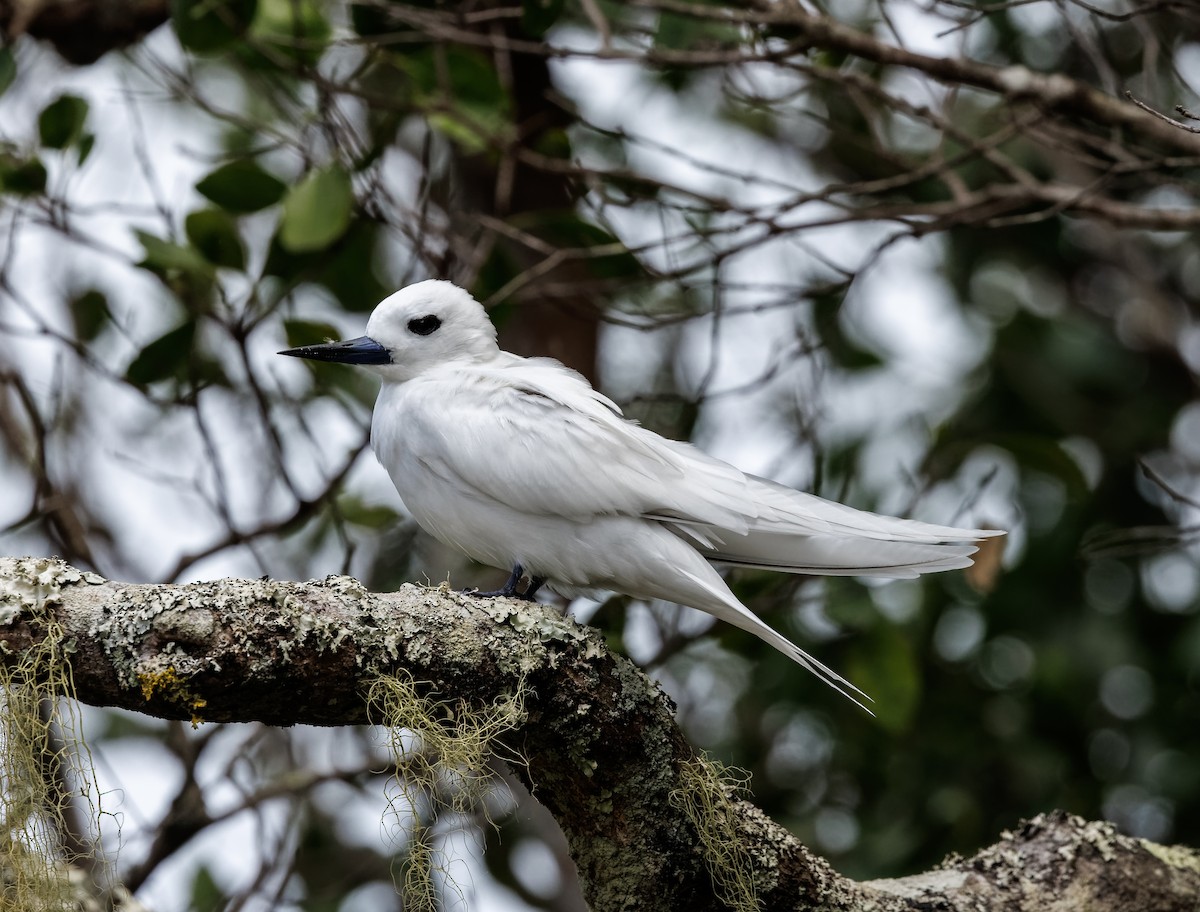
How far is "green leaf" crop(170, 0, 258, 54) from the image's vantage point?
408 centimetres

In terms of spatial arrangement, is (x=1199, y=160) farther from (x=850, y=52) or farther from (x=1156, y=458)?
(x=1156, y=458)

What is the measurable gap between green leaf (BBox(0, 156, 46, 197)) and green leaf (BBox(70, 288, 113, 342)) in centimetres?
45

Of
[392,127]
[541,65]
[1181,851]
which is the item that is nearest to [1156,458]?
[1181,851]

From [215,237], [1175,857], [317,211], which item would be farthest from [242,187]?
[1175,857]

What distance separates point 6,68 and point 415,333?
5.57 feet

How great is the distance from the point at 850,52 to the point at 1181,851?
2262mm

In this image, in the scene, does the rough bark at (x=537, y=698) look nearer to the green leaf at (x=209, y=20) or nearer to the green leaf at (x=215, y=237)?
the green leaf at (x=215, y=237)

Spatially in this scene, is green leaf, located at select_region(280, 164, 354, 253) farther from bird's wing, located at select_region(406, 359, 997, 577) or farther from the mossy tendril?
the mossy tendril

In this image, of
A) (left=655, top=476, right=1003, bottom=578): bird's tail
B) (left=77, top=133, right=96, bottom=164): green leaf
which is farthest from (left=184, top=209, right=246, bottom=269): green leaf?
(left=655, top=476, right=1003, bottom=578): bird's tail

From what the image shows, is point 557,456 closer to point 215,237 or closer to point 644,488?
point 644,488

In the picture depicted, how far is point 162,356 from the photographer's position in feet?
13.7

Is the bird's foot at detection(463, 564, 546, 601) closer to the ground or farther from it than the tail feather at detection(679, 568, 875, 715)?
closer to the ground

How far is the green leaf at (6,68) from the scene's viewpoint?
426cm

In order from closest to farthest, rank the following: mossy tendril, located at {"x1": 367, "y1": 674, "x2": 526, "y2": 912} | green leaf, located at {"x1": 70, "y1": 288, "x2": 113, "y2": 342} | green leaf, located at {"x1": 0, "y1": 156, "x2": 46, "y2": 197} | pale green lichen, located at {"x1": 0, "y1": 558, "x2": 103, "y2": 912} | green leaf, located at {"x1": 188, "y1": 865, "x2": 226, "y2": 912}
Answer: pale green lichen, located at {"x1": 0, "y1": 558, "x2": 103, "y2": 912}
mossy tendril, located at {"x1": 367, "y1": 674, "x2": 526, "y2": 912}
green leaf, located at {"x1": 0, "y1": 156, "x2": 46, "y2": 197}
green leaf, located at {"x1": 70, "y1": 288, "x2": 113, "y2": 342}
green leaf, located at {"x1": 188, "y1": 865, "x2": 226, "y2": 912}
